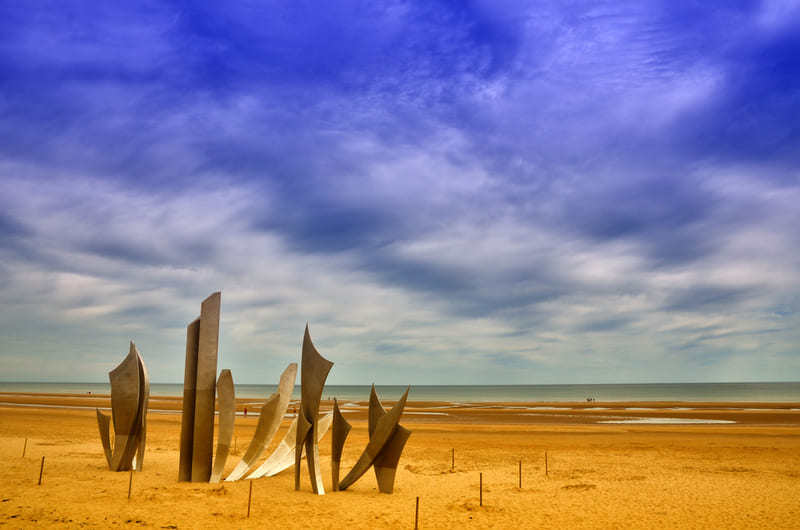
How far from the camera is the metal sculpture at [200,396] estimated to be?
12.9 meters

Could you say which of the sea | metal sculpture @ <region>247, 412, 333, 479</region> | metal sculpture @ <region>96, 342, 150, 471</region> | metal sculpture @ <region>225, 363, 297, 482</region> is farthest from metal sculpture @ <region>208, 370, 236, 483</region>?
the sea

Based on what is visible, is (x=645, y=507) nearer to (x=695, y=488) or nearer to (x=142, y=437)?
(x=695, y=488)

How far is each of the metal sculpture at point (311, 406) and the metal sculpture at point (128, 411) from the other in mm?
4566

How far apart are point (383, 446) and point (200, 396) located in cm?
474

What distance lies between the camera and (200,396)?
13.0 m

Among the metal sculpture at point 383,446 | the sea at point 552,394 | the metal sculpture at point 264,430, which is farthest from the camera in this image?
the sea at point 552,394

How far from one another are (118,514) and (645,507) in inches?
427

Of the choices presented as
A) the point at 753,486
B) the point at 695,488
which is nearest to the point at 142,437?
the point at 695,488

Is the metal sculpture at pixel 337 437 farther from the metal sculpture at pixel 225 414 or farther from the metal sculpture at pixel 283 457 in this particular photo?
the metal sculpture at pixel 225 414

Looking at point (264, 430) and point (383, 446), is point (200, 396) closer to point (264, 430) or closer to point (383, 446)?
point (264, 430)

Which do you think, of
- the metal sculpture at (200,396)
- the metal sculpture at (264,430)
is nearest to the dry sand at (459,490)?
the metal sculpture at (200,396)

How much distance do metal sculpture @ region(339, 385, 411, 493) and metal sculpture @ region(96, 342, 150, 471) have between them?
579 centimetres

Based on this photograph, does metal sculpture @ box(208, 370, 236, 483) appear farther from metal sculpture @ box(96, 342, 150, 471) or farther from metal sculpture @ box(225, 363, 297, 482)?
metal sculpture @ box(96, 342, 150, 471)

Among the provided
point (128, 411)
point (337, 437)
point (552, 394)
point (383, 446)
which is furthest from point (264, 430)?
point (552, 394)
